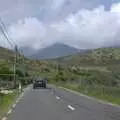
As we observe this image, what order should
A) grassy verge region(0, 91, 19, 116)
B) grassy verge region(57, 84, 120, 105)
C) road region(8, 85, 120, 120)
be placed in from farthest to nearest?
grassy verge region(57, 84, 120, 105)
grassy verge region(0, 91, 19, 116)
road region(8, 85, 120, 120)

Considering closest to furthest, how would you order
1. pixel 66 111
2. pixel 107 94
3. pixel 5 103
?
pixel 66 111, pixel 5 103, pixel 107 94

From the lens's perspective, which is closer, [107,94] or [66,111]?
[66,111]

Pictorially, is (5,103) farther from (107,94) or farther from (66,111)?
(107,94)

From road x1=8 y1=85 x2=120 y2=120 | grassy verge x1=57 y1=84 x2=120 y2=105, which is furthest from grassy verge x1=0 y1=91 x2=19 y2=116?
grassy verge x1=57 y1=84 x2=120 y2=105

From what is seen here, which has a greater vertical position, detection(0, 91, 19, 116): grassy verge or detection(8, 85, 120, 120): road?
detection(8, 85, 120, 120): road

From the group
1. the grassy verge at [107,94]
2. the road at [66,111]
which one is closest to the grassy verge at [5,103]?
the road at [66,111]

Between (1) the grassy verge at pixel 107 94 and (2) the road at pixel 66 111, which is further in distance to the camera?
(1) the grassy verge at pixel 107 94

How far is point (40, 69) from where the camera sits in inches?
7589

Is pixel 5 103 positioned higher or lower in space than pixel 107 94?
lower

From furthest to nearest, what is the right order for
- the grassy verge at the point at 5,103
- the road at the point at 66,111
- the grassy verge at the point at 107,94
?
the grassy verge at the point at 107,94, the grassy verge at the point at 5,103, the road at the point at 66,111

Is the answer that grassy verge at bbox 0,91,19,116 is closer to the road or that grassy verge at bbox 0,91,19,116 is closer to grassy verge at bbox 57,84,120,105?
the road

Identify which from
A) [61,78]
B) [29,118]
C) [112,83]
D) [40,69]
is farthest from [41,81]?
[40,69]

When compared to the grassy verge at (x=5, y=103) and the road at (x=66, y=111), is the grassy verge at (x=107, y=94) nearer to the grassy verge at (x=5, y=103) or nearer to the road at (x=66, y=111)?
the road at (x=66, y=111)

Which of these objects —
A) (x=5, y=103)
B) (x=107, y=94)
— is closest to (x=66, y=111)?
(x=5, y=103)
